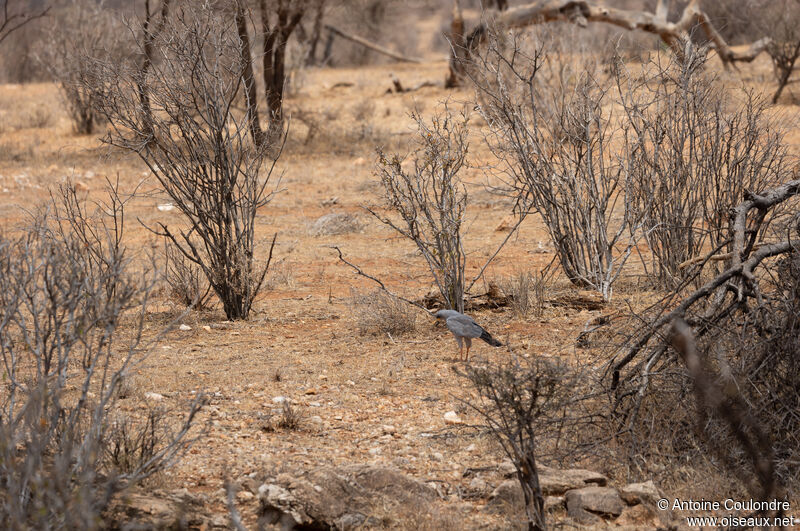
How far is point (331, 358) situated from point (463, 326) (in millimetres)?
993

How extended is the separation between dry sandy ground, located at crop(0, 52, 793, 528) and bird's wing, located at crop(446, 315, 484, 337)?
10.3 inches

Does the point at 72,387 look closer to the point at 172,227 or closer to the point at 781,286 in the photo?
the point at 781,286

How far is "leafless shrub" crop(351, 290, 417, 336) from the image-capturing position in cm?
585

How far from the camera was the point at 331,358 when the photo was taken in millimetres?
5383

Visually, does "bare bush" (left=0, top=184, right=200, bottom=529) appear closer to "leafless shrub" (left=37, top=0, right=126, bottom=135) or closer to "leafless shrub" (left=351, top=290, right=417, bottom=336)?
"leafless shrub" (left=351, top=290, right=417, bottom=336)

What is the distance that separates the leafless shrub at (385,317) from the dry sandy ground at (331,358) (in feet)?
0.28

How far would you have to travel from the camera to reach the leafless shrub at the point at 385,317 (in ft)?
19.2

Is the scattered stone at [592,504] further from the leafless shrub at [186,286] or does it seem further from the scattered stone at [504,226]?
the scattered stone at [504,226]

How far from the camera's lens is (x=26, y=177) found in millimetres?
12727

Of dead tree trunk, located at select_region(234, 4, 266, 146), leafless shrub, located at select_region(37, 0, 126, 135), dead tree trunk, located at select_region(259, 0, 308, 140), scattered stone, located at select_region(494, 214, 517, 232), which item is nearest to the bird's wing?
dead tree trunk, located at select_region(234, 4, 266, 146)

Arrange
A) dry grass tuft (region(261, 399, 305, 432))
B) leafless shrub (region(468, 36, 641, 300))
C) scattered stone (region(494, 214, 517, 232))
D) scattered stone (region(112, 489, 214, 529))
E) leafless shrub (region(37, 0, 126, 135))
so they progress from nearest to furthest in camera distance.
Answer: scattered stone (region(112, 489, 214, 529)) → dry grass tuft (region(261, 399, 305, 432)) → leafless shrub (region(468, 36, 641, 300)) → scattered stone (region(494, 214, 517, 232)) → leafless shrub (region(37, 0, 126, 135))

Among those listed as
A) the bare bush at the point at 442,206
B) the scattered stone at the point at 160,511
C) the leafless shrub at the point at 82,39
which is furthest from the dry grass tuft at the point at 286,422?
the leafless shrub at the point at 82,39

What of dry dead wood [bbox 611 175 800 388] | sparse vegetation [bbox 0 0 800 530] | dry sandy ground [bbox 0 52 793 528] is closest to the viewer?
sparse vegetation [bbox 0 0 800 530]

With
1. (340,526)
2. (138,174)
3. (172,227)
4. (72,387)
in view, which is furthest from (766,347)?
(138,174)
